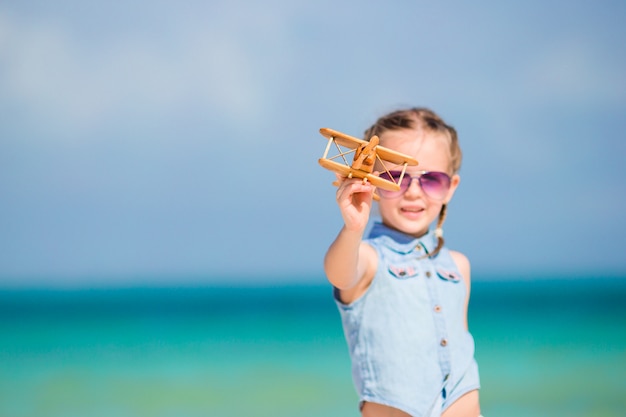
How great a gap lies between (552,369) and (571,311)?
7.03m

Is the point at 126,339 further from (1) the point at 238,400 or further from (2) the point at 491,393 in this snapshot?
(2) the point at 491,393

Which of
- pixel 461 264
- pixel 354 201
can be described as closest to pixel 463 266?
pixel 461 264

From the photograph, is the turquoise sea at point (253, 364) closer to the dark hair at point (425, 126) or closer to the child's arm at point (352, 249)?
the dark hair at point (425, 126)

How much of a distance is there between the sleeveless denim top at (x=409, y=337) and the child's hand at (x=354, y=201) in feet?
1.53

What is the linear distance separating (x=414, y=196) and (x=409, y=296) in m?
0.37

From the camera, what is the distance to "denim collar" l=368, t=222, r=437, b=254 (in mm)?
2986

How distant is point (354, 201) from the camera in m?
2.45

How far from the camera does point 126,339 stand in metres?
12.1

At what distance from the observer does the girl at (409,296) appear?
109 inches

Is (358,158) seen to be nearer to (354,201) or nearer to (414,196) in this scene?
(354,201)

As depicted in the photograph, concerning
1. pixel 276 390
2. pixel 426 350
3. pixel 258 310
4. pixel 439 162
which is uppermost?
pixel 258 310

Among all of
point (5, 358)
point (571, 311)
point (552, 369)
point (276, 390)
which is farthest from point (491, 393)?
point (571, 311)

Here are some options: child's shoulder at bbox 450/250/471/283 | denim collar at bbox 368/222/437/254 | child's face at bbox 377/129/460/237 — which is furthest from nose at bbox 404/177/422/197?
child's shoulder at bbox 450/250/471/283

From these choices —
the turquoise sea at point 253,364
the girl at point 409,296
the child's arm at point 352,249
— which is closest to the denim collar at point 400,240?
the girl at point 409,296
